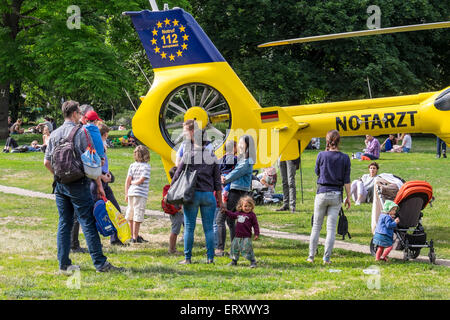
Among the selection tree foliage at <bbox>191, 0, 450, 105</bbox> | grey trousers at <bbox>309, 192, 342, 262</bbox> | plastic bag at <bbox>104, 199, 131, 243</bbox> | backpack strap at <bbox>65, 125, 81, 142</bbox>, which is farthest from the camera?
tree foliage at <bbox>191, 0, 450, 105</bbox>

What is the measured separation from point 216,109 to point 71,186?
3783 mm

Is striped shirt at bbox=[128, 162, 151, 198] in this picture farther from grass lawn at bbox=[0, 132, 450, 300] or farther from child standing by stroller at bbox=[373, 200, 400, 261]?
child standing by stroller at bbox=[373, 200, 400, 261]

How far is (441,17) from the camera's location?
31672mm

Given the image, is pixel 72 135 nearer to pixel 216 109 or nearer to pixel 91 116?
pixel 91 116

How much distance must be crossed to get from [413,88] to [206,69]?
23801mm

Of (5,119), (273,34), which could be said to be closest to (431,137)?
(273,34)

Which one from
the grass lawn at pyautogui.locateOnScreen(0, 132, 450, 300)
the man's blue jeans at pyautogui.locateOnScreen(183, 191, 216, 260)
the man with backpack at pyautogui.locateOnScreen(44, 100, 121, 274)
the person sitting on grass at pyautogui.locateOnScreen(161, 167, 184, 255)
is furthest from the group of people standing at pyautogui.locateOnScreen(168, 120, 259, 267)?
the man with backpack at pyautogui.locateOnScreen(44, 100, 121, 274)

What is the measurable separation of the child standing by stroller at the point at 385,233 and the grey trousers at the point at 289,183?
438cm

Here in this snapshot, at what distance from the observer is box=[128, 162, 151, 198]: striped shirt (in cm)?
938

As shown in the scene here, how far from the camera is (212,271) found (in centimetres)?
753

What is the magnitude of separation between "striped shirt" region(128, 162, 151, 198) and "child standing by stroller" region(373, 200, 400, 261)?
3.57 m

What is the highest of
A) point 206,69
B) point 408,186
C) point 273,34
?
point 273,34

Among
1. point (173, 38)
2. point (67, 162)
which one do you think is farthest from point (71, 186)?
point (173, 38)
